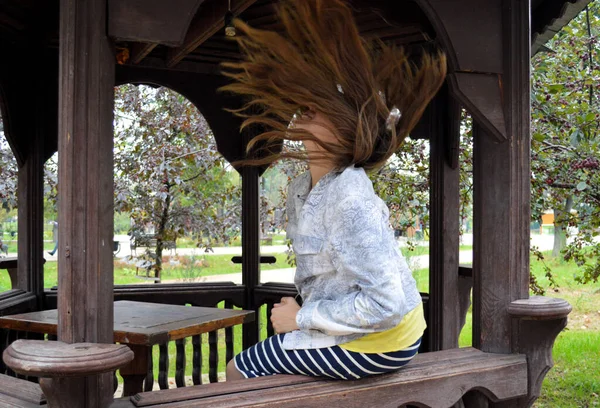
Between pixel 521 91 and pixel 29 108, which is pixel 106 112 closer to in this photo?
pixel 521 91

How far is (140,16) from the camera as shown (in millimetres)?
2123

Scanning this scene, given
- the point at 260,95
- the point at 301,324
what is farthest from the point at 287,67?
the point at 301,324

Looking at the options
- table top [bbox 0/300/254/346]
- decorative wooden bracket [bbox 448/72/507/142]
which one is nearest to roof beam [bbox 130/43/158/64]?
table top [bbox 0/300/254/346]

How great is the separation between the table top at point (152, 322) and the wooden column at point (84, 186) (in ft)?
2.74

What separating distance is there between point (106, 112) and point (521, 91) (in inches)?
68.1

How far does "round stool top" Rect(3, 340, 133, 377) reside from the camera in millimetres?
1817

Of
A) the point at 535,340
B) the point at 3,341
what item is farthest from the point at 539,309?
the point at 3,341

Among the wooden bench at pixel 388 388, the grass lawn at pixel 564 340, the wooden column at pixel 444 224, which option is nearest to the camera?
the wooden bench at pixel 388 388

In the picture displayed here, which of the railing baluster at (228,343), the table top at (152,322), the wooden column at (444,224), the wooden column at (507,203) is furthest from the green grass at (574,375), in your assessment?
the table top at (152,322)

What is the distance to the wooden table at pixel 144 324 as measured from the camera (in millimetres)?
2934

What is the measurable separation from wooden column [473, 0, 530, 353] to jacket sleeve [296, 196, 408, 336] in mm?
932

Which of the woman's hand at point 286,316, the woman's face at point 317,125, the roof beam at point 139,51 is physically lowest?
the woman's hand at point 286,316

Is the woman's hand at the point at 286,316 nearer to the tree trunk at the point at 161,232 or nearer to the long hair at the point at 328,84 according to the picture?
the long hair at the point at 328,84

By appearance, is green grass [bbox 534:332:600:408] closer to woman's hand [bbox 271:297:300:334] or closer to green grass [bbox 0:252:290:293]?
woman's hand [bbox 271:297:300:334]
